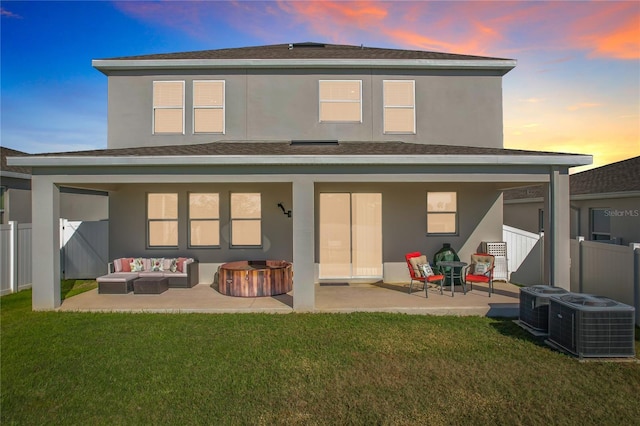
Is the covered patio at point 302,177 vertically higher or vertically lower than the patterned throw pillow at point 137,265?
higher

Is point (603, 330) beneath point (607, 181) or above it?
beneath

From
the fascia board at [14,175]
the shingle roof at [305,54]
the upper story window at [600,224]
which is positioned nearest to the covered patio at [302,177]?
the shingle roof at [305,54]

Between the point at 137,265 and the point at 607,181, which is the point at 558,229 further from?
the point at 137,265

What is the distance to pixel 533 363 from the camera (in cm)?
520

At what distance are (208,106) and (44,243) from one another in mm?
5956

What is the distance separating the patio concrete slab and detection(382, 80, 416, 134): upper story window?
202 inches

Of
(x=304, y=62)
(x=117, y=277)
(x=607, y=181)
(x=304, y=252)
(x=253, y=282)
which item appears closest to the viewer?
(x=304, y=252)

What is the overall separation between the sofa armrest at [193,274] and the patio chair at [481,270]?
7690 mm

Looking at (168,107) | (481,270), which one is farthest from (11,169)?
(481,270)

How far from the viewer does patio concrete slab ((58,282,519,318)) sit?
25.6 ft

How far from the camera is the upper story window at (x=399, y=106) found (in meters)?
11.3

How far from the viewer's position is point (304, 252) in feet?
25.5

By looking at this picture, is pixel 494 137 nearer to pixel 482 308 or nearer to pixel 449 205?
pixel 449 205

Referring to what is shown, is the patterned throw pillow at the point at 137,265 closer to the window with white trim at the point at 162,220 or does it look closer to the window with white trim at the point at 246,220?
the window with white trim at the point at 162,220
